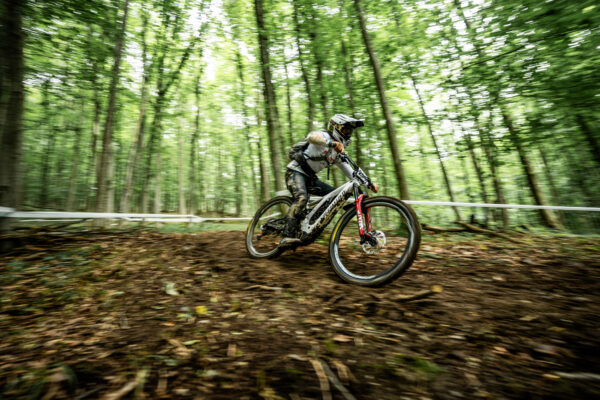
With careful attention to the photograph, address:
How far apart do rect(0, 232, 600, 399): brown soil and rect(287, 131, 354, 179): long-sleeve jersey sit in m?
1.58

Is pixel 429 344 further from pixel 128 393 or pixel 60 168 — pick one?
pixel 60 168

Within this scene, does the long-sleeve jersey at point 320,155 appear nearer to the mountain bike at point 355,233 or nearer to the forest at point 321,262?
the mountain bike at point 355,233

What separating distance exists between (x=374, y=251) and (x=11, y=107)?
6624 millimetres

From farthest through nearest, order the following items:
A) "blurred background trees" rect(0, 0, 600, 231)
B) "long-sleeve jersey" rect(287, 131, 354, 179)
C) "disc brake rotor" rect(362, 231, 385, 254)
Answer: "blurred background trees" rect(0, 0, 600, 231) → "long-sleeve jersey" rect(287, 131, 354, 179) → "disc brake rotor" rect(362, 231, 385, 254)

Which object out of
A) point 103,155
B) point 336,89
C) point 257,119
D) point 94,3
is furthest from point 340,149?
point 257,119

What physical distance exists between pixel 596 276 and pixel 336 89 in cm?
910

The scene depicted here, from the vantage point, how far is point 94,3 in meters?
5.90

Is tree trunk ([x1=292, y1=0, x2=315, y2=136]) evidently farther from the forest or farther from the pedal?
the pedal

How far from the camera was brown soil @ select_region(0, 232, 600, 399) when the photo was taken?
176cm

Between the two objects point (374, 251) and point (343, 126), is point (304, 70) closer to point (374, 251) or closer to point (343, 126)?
point (343, 126)

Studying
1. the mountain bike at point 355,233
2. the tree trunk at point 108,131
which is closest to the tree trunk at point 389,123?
the mountain bike at point 355,233

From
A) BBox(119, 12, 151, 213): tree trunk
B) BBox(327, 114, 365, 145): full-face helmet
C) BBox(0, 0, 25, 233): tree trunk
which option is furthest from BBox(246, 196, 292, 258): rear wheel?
BBox(119, 12, 151, 213): tree trunk

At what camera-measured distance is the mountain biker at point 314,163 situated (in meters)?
4.02

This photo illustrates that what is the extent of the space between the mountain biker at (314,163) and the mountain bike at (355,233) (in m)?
0.13
